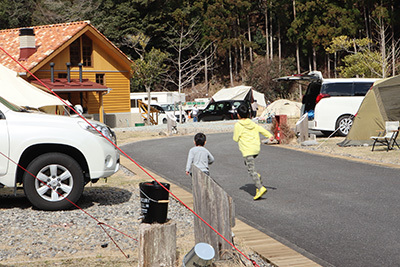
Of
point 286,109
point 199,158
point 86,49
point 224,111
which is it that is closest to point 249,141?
point 199,158

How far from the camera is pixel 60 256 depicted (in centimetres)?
555

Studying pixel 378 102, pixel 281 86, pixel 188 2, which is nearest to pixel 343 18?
pixel 281 86

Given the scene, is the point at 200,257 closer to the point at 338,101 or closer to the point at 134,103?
the point at 338,101

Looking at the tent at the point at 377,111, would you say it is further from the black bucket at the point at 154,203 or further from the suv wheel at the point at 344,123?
the black bucket at the point at 154,203

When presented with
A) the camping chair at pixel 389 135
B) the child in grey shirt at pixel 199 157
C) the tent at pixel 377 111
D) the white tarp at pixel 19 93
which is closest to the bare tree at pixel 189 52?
the tent at pixel 377 111

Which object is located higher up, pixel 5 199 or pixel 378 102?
pixel 378 102

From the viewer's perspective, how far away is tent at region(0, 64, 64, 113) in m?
9.40

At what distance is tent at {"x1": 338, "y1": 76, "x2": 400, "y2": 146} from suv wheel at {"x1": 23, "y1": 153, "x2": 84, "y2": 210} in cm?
1050

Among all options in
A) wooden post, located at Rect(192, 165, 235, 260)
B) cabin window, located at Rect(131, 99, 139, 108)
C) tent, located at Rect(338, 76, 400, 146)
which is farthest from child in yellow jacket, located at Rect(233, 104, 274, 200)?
cabin window, located at Rect(131, 99, 139, 108)

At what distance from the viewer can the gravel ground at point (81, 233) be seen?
5398mm

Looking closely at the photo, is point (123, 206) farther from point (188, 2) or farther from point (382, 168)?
point (188, 2)

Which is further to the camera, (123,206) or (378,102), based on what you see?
(378,102)

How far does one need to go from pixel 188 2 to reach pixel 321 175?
5047 centimetres

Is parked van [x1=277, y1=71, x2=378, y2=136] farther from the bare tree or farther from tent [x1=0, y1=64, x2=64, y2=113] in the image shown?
the bare tree
